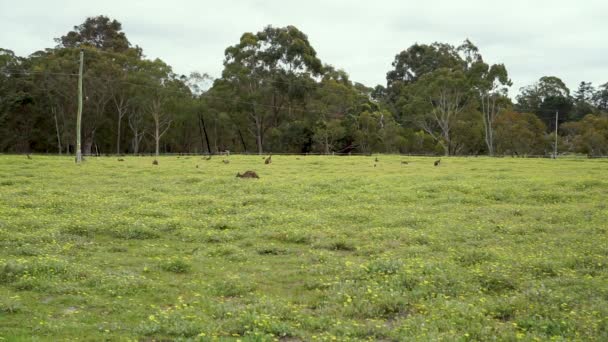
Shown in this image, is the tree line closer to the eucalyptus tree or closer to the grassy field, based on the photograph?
the eucalyptus tree

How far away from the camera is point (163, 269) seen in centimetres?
1224

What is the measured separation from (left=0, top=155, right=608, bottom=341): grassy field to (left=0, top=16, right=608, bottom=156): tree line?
191 feet

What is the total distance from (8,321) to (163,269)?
4061 millimetres

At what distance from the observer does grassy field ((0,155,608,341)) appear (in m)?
8.61

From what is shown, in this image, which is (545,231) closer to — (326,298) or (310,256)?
(310,256)

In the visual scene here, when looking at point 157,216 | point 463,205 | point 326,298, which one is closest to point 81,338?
point 326,298

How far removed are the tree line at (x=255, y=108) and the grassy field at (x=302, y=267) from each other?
5826 centimetres

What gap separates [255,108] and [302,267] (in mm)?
77276

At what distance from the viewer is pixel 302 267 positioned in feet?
41.3

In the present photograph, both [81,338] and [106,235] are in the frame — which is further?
[106,235]

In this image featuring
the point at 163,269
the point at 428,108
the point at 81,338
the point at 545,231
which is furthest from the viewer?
the point at 428,108

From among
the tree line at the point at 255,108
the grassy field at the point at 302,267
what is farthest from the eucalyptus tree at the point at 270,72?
the grassy field at the point at 302,267

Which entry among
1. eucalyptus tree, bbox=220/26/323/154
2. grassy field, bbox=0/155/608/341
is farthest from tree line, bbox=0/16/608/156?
grassy field, bbox=0/155/608/341

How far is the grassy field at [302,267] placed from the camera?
8609mm
